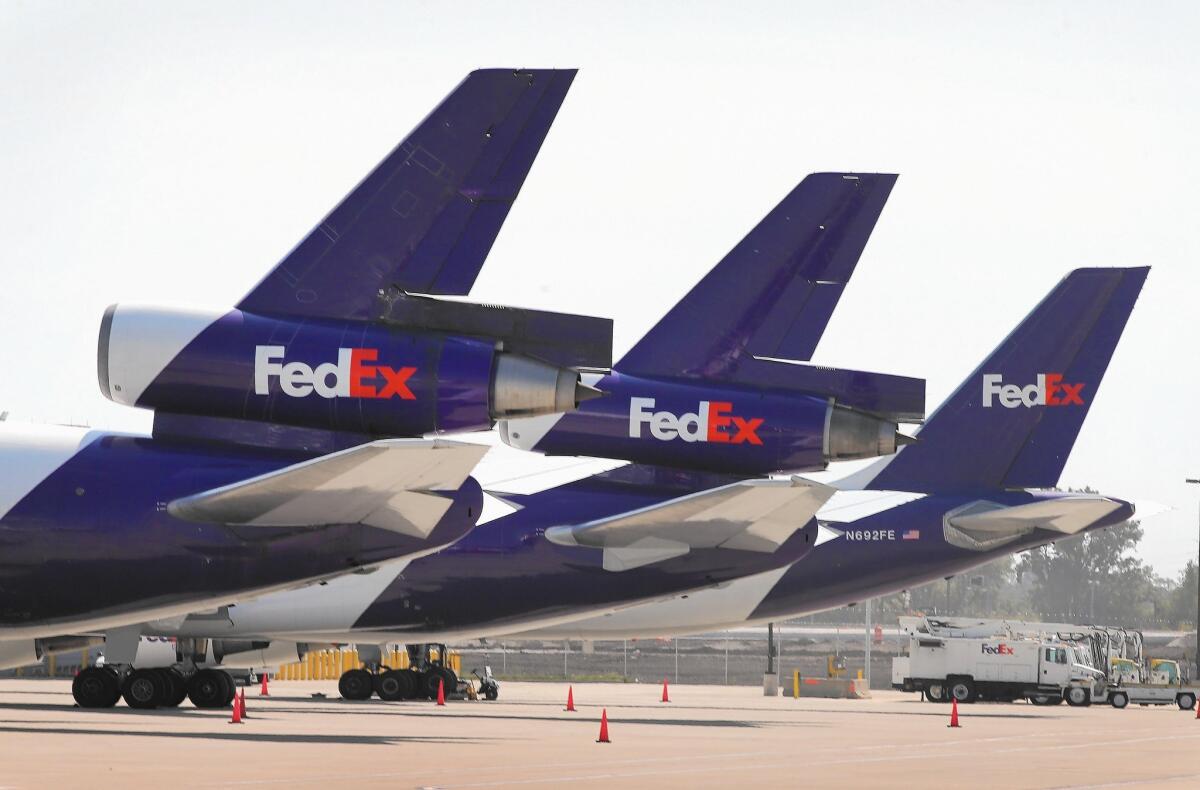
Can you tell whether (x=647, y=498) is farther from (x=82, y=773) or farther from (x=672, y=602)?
(x=82, y=773)

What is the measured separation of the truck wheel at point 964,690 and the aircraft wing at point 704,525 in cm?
2700

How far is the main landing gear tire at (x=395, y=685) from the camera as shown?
151 ft

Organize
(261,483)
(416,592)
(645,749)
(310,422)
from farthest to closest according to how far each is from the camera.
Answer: (416,592) < (645,749) < (310,422) < (261,483)

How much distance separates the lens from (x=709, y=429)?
33406 millimetres

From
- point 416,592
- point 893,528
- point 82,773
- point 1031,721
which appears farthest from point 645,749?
point 1031,721

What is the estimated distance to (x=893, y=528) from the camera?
134ft

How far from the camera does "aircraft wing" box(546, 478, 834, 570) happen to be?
29.2 m

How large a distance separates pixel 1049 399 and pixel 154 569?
2695cm

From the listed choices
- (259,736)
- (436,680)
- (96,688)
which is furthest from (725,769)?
(436,680)

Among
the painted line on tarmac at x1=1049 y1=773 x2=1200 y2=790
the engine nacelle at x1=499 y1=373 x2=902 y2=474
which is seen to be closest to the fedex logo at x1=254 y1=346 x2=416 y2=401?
the painted line on tarmac at x1=1049 y1=773 x2=1200 y2=790

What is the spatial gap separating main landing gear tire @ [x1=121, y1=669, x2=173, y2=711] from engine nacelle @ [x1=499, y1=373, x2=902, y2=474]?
8708 mm

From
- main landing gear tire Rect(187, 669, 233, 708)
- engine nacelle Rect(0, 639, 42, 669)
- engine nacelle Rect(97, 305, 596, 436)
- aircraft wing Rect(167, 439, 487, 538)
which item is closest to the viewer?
aircraft wing Rect(167, 439, 487, 538)

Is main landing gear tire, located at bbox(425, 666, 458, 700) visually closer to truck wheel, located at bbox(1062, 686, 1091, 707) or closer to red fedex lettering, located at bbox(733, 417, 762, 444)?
red fedex lettering, located at bbox(733, 417, 762, 444)

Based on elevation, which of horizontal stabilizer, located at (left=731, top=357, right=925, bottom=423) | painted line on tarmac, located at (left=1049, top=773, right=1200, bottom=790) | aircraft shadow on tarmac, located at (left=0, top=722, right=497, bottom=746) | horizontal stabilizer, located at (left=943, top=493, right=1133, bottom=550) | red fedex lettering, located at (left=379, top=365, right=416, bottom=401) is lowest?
painted line on tarmac, located at (left=1049, top=773, right=1200, bottom=790)
